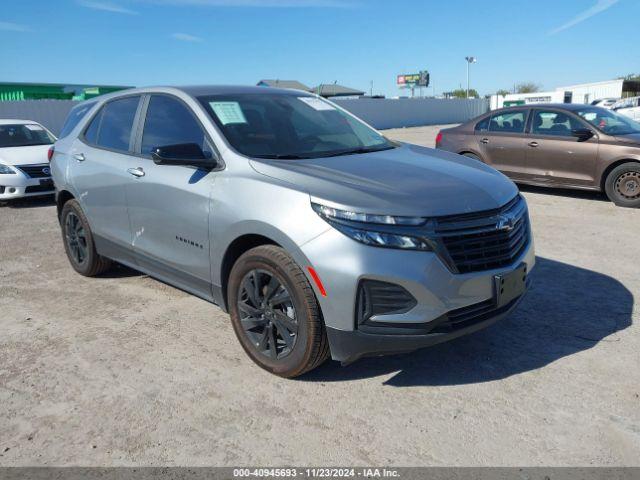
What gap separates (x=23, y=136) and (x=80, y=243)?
684 cm

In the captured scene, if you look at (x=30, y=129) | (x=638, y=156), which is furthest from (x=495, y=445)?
(x=30, y=129)

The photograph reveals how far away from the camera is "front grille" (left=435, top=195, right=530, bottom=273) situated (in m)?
2.86

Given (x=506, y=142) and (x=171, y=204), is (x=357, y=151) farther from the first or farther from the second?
(x=506, y=142)

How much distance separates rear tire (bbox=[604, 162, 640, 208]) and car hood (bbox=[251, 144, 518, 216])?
17.6ft

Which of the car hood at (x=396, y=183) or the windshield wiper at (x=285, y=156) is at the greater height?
the windshield wiper at (x=285, y=156)

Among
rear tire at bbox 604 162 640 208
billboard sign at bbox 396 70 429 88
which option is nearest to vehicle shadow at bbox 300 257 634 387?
rear tire at bbox 604 162 640 208

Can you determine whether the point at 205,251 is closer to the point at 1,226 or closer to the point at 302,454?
the point at 302,454

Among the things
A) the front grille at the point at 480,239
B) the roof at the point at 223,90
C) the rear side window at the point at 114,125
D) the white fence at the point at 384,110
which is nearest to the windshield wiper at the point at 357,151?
the roof at the point at 223,90

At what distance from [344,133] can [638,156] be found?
5673 mm

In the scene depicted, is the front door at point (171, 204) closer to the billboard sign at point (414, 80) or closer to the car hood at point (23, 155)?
the car hood at point (23, 155)

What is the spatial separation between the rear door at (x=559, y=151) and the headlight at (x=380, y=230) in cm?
660

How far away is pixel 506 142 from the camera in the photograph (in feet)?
30.1

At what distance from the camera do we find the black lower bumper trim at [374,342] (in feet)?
9.32

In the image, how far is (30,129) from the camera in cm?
1098
